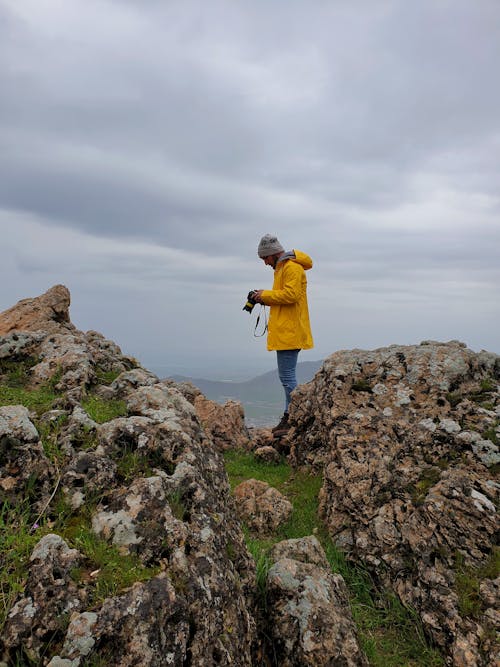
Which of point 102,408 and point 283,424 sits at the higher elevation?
point 102,408

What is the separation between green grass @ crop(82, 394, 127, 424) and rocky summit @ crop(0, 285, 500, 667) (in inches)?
2.0

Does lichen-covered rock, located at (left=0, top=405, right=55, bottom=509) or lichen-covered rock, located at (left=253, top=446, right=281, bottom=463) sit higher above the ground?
lichen-covered rock, located at (left=0, top=405, right=55, bottom=509)

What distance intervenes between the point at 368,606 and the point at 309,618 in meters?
2.11

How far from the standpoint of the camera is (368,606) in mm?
7168

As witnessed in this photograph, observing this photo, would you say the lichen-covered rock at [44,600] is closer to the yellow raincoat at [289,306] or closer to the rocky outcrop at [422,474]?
the rocky outcrop at [422,474]

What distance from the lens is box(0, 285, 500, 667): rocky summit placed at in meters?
4.34

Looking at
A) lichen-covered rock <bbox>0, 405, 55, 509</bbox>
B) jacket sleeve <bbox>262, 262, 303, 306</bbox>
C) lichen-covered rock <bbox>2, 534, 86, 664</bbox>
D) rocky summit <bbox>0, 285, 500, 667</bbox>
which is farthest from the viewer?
jacket sleeve <bbox>262, 262, 303, 306</bbox>

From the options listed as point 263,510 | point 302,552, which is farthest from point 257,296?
point 302,552

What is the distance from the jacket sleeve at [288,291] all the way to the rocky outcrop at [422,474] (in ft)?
7.83

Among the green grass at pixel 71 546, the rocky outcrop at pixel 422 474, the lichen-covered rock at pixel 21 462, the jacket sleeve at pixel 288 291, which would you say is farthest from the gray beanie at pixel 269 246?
the green grass at pixel 71 546

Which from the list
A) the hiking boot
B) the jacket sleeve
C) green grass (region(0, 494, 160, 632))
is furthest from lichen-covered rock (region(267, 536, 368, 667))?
the hiking boot

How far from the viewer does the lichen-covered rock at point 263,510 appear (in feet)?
30.7

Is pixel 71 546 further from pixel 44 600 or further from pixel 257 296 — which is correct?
pixel 257 296

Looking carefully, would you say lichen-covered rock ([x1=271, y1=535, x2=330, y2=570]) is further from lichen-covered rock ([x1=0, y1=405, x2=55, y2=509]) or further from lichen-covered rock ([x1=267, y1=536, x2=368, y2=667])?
lichen-covered rock ([x1=0, y1=405, x2=55, y2=509])
